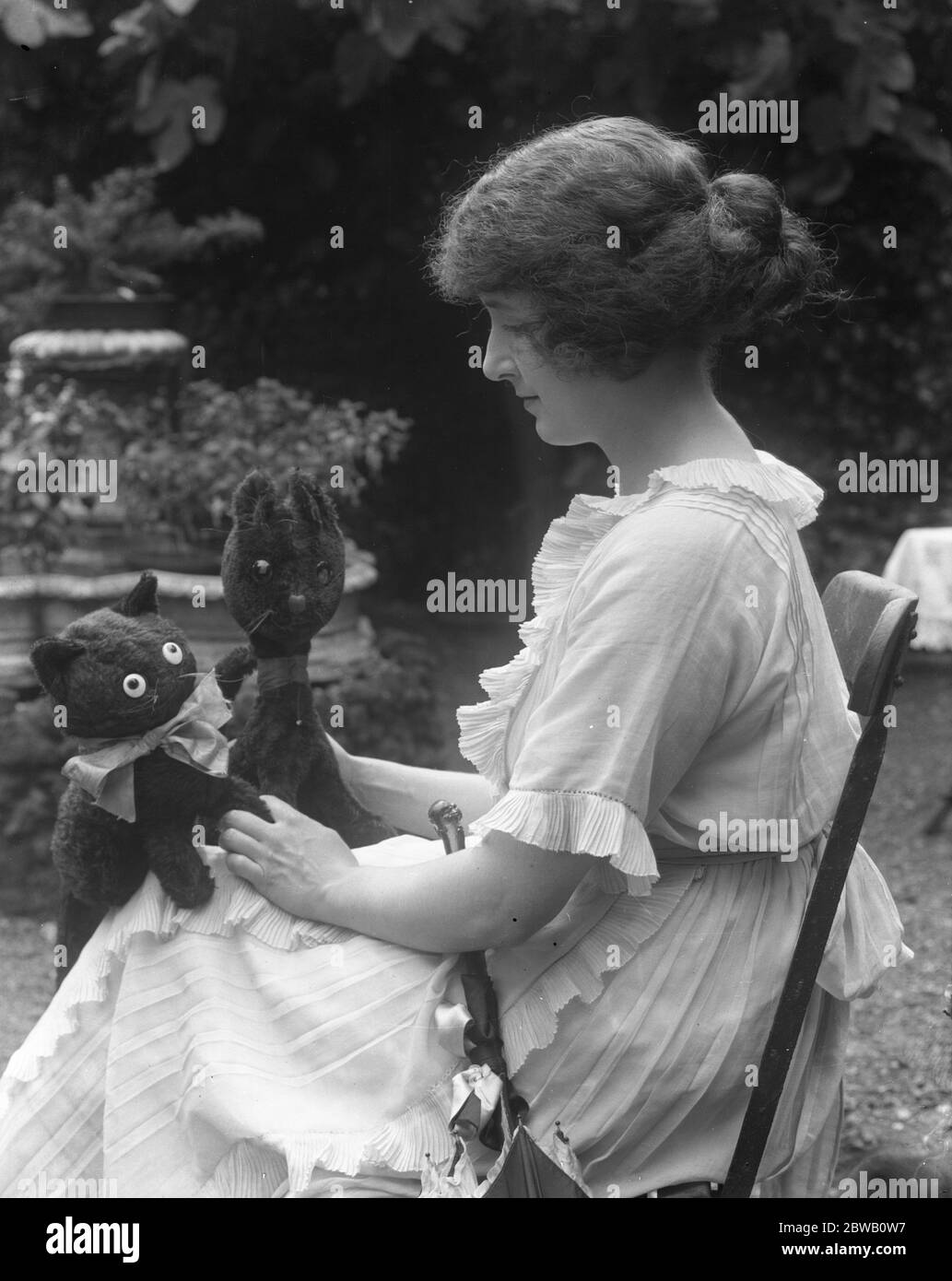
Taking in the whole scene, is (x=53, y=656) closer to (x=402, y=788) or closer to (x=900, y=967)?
(x=402, y=788)

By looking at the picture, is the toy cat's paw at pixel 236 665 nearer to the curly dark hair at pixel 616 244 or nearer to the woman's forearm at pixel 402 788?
the woman's forearm at pixel 402 788

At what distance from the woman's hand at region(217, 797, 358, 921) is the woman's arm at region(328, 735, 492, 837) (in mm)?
278

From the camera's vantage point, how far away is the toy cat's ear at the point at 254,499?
179cm

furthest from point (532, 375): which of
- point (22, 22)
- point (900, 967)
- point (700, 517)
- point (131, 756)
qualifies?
point (900, 967)

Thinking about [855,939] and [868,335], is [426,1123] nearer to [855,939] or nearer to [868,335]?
[855,939]

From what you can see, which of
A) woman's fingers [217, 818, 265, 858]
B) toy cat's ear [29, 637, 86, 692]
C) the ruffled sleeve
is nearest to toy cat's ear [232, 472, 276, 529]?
toy cat's ear [29, 637, 86, 692]

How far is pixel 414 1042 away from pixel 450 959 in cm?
10

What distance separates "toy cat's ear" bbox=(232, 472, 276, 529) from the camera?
1794 mm

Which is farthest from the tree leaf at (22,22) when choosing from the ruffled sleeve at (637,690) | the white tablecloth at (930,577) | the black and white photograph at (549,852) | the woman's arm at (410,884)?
the white tablecloth at (930,577)

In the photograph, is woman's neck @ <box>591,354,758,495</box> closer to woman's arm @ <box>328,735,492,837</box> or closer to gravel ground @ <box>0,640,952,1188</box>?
woman's arm @ <box>328,735,492,837</box>

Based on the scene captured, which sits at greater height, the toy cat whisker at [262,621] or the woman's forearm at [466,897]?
the toy cat whisker at [262,621]

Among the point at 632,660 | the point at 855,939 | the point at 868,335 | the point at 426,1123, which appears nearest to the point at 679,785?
the point at 632,660

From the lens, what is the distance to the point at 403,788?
78.6 inches

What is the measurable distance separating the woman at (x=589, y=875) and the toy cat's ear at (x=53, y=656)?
27cm
